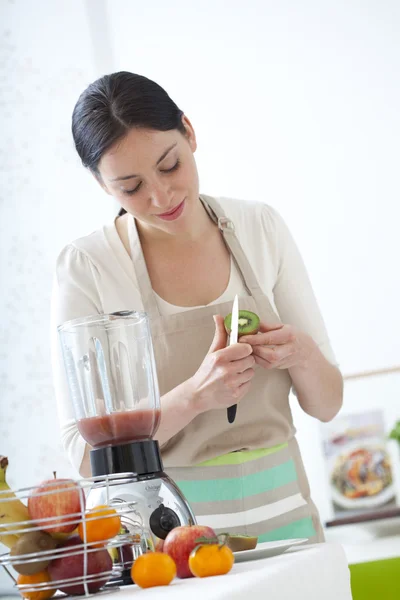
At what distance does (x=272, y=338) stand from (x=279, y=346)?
0.02 m

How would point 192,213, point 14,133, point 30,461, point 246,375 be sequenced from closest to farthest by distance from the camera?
point 246,375
point 192,213
point 30,461
point 14,133

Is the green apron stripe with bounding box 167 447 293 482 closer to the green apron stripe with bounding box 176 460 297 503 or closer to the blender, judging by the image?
the green apron stripe with bounding box 176 460 297 503

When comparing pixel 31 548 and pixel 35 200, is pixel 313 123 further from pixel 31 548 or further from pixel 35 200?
pixel 31 548

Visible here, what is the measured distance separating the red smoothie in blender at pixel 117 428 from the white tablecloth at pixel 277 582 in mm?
218

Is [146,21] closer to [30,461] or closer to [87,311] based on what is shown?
[30,461]

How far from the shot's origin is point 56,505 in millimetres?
754

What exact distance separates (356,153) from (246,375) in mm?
1699

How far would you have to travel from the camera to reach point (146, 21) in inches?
120

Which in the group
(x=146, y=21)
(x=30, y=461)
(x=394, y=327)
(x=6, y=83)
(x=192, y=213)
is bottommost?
(x=30, y=461)

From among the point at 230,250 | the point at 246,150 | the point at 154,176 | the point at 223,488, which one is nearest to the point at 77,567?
the point at 223,488

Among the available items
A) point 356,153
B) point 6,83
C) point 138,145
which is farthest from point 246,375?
point 6,83

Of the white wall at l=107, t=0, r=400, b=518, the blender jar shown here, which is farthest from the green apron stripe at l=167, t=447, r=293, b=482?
the white wall at l=107, t=0, r=400, b=518

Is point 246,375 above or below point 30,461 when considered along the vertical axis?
above

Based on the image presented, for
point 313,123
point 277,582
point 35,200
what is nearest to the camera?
point 277,582
